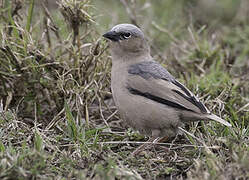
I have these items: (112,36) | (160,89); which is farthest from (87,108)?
(160,89)

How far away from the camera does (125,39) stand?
4.74 metres

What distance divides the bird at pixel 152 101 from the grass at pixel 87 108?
195 mm

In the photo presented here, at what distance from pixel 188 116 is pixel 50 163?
4.66 feet

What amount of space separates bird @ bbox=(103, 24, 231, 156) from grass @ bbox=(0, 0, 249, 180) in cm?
19

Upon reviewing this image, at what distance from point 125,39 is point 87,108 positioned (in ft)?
2.95

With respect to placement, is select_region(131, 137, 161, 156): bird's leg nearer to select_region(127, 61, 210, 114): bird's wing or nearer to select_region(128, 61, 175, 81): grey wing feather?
select_region(127, 61, 210, 114): bird's wing

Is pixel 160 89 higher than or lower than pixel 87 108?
higher

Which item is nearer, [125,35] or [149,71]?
[149,71]

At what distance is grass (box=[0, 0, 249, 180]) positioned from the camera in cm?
359

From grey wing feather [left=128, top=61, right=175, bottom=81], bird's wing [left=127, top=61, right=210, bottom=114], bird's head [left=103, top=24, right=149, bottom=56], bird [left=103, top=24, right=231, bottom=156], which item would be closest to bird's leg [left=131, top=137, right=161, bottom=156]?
bird [left=103, top=24, right=231, bottom=156]

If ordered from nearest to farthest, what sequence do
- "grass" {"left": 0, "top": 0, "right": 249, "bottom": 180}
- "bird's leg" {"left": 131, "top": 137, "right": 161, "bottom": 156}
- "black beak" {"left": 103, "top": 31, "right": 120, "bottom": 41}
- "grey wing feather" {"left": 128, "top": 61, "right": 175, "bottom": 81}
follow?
"grass" {"left": 0, "top": 0, "right": 249, "bottom": 180} < "bird's leg" {"left": 131, "top": 137, "right": 161, "bottom": 156} < "grey wing feather" {"left": 128, "top": 61, "right": 175, "bottom": 81} < "black beak" {"left": 103, "top": 31, "right": 120, "bottom": 41}

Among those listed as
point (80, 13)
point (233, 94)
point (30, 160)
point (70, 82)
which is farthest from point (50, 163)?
point (233, 94)

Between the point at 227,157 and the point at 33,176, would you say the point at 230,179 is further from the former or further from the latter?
the point at 33,176

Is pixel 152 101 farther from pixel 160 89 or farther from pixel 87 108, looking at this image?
pixel 87 108
